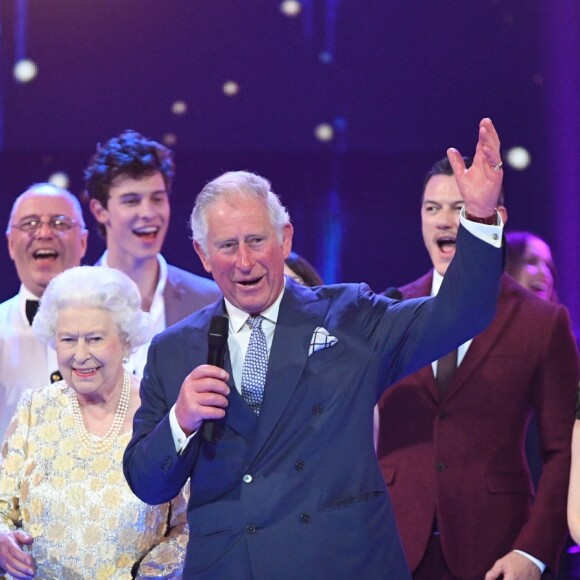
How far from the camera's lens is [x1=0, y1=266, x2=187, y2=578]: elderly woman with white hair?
2.87 meters

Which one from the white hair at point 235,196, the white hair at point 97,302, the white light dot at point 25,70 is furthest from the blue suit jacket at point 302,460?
the white light dot at point 25,70

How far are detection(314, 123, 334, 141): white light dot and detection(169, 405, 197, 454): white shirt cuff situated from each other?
9.50 feet

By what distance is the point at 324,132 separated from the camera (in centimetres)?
501

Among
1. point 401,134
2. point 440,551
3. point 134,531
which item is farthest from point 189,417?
point 401,134

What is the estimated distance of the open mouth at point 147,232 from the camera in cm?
413

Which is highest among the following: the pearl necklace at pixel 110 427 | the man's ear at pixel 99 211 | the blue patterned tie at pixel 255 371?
the man's ear at pixel 99 211

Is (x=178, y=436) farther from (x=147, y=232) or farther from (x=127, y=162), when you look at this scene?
(x=127, y=162)

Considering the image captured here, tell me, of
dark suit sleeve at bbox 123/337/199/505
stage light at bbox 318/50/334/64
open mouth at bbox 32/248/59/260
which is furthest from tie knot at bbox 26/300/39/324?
stage light at bbox 318/50/334/64

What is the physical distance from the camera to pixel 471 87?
4.90 m

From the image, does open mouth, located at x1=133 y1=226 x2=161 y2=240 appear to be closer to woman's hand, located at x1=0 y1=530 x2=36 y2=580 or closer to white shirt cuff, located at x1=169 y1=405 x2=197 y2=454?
woman's hand, located at x1=0 y1=530 x2=36 y2=580

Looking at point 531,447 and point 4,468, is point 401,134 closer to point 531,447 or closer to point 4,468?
point 531,447

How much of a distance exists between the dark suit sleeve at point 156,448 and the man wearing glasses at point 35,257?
1.43 m

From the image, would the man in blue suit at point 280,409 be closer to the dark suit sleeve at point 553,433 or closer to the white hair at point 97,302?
the white hair at point 97,302

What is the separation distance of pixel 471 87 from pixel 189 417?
3115mm
